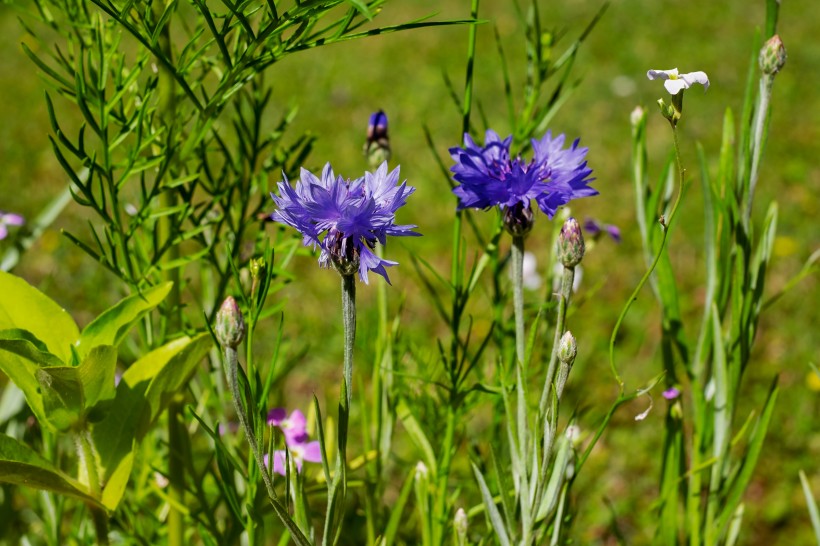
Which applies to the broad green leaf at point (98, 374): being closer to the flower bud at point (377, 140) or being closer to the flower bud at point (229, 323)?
the flower bud at point (229, 323)

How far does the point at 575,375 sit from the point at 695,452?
0.77 metres

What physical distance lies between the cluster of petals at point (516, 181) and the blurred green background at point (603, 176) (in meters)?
0.12

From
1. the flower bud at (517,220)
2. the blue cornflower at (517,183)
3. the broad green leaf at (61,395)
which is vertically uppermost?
the blue cornflower at (517,183)

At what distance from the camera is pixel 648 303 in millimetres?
1851

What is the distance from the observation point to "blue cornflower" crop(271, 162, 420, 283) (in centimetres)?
46

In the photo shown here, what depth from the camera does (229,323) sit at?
469 millimetres

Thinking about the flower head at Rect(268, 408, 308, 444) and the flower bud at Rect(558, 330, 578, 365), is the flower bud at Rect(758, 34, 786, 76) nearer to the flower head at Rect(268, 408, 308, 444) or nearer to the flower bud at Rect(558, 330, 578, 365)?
the flower bud at Rect(558, 330, 578, 365)

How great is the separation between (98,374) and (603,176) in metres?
2.01

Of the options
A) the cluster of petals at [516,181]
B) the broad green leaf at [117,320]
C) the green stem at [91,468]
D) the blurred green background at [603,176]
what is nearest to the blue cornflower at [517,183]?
the cluster of petals at [516,181]

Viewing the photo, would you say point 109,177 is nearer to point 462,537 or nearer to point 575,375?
point 462,537

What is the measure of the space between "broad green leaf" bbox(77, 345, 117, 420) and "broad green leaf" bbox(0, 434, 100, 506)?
51 millimetres

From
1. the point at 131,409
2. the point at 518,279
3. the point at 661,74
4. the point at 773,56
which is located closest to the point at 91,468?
the point at 131,409

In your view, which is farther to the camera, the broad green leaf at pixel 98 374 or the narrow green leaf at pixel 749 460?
the narrow green leaf at pixel 749 460

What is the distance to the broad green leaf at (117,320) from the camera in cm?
59
